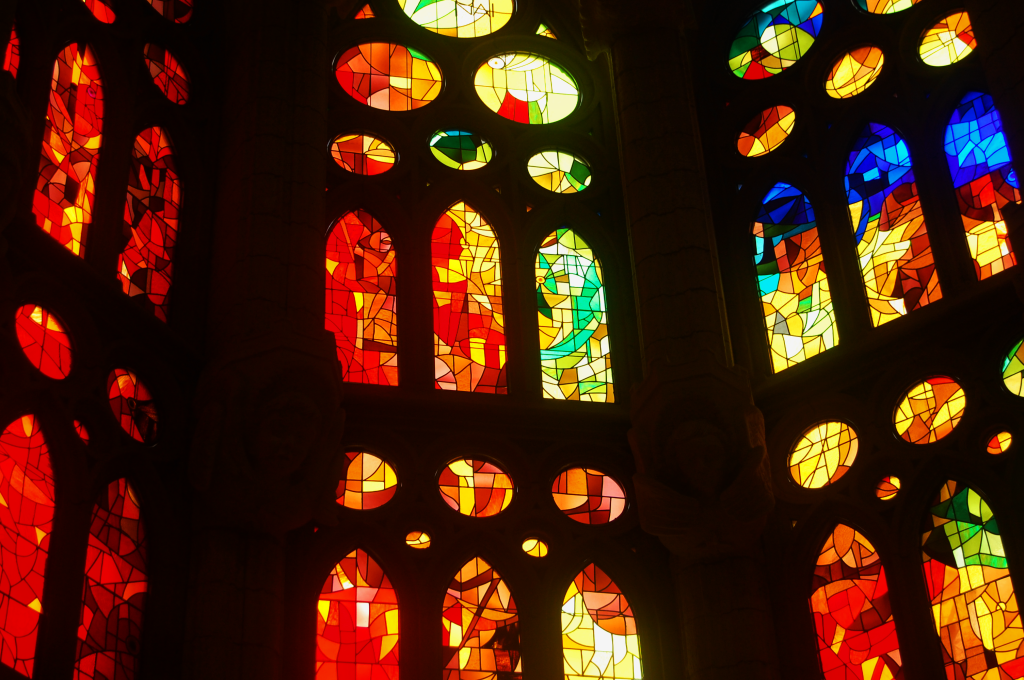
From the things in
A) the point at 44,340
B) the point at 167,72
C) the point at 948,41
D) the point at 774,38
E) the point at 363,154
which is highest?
the point at 774,38

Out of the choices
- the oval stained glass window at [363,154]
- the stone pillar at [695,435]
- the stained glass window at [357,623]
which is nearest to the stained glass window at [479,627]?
the stained glass window at [357,623]

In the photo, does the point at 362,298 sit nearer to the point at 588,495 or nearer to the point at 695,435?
the point at 588,495

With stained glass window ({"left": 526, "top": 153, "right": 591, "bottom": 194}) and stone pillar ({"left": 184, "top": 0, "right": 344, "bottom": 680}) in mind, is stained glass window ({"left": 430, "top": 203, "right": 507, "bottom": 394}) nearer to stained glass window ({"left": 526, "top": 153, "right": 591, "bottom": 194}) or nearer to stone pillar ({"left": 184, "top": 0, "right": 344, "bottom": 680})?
stained glass window ({"left": 526, "top": 153, "right": 591, "bottom": 194})

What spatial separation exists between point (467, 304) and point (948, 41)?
453 centimetres

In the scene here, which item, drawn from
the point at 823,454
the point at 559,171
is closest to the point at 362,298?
the point at 559,171

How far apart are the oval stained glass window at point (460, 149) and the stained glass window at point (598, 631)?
3.87m

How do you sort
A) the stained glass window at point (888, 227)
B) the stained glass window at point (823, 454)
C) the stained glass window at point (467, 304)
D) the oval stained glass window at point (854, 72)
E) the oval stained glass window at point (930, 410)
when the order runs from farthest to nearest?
the oval stained glass window at point (854, 72)
the stained glass window at point (467, 304)
the stained glass window at point (888, 227)
the stained glass window at point (823, 454)
the oval stained glass window at point (930, 410)

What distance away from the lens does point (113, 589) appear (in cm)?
970

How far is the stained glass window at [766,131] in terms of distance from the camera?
1339cm

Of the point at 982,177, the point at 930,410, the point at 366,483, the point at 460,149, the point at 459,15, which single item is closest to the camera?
the point at 930,410

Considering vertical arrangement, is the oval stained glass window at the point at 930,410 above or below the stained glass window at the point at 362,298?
below

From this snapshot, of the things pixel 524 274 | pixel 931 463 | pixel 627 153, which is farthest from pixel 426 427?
pixel 931 463

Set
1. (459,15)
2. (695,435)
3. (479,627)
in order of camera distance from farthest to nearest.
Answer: (459,15) → (479,627) → (695,435)

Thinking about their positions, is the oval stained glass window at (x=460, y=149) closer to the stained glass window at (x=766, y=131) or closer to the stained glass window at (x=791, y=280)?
the stained glass window at (x=766, y=131)
